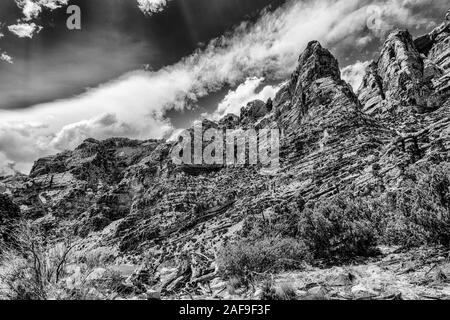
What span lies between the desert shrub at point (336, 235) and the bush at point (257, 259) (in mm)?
1942

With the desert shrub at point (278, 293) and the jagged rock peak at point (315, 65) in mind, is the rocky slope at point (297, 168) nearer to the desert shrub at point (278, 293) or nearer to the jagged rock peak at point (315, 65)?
the jagged rock peak at point (315, 65)

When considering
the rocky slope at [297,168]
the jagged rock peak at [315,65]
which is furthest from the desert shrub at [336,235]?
the jagged rock peak at [315,65]

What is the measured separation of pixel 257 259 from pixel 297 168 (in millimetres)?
79912

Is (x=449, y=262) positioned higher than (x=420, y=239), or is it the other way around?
(x=420, y=239)

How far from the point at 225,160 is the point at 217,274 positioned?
14018 centimetres

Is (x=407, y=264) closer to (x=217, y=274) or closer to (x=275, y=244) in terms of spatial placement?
(x=275, y=244)

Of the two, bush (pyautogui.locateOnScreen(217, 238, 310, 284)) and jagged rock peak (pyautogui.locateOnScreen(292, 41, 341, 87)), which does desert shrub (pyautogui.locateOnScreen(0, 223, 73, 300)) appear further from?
jagged rock peak (pyautogui.locateOnScreen(292, 41, 341, 87))

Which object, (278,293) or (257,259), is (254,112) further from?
(278,293)

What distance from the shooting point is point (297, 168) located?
8844 centimetres

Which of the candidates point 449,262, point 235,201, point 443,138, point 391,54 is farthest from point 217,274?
point 391,54

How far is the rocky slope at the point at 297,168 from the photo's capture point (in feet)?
183

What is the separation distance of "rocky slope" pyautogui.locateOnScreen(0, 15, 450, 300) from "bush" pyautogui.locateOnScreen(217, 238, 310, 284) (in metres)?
1.12

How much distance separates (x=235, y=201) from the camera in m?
91.2

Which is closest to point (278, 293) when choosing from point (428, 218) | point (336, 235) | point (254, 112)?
point (428, 218)
